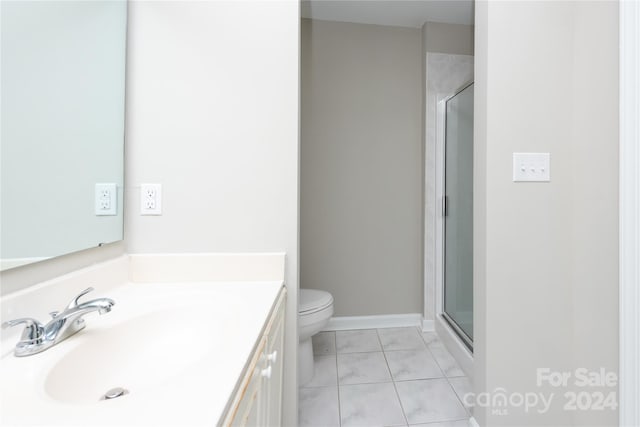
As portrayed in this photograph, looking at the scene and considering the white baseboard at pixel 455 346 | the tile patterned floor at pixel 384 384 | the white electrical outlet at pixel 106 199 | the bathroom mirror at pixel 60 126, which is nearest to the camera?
the bathroom mirror at pixel 60 126

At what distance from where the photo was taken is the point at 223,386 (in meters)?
0.47

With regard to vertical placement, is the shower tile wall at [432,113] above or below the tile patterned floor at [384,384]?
above

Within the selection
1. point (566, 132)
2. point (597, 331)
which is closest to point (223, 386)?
point (597, 331)

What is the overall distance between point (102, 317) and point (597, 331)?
1.68 meters

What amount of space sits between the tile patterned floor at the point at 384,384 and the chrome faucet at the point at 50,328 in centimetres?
111

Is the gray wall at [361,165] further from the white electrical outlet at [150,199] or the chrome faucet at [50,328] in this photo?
the chrome faucet at [50,328]

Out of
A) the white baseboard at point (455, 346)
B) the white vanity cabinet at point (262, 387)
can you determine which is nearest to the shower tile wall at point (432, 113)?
the white baseboard at point (455, 346)

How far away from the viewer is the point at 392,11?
2186mm

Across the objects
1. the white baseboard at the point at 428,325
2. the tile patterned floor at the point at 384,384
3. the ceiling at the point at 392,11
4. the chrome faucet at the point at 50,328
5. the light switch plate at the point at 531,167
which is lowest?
the tile patterned floor at the point at 384,384

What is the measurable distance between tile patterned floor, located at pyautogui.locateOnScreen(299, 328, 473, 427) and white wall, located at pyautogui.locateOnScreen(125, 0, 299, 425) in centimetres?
89

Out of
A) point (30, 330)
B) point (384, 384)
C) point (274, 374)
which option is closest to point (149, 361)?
point (30, 330)

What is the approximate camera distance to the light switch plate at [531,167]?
3.99ft

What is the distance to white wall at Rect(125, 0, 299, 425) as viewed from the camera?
3.63 ft

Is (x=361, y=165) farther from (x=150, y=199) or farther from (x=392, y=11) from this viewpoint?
(x=150, y=199)
